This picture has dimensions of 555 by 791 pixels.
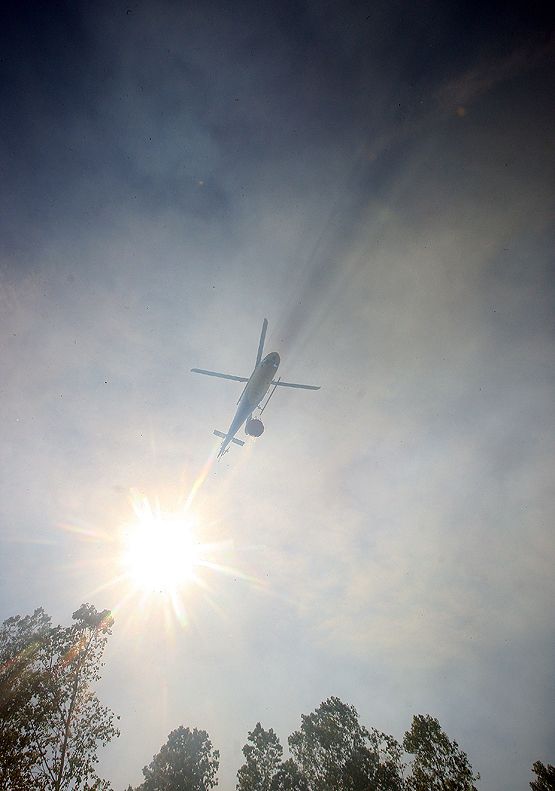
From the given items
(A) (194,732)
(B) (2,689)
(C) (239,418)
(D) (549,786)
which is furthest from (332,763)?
(C) (239,418)

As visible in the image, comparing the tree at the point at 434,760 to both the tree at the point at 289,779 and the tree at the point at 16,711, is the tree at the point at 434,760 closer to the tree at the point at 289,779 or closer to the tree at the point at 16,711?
the tree at the point at 289,779

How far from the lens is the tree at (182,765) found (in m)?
22.5

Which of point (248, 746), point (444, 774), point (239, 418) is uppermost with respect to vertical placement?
point (239, 418)

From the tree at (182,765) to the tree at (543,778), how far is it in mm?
24143

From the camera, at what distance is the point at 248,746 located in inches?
919

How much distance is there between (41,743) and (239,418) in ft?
58.8

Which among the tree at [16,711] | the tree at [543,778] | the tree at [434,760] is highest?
the tree at [16,711]

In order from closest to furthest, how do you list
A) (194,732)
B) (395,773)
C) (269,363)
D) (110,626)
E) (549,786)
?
(269,363) < (110,626) < (395,773) < (549,786) < (194,732)

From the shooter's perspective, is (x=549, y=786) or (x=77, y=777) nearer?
(x=77, y=777)

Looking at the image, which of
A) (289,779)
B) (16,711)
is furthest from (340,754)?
(16,711)

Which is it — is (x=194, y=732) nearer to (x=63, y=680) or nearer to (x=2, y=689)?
(x=63, y=680)

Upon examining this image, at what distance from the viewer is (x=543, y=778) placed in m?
22.8

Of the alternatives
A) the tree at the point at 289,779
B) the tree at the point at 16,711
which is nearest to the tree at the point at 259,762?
the tree at the point at 289,779

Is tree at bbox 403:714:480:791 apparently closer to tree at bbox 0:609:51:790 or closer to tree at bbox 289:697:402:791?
tree at bbox 289:697:402:791
